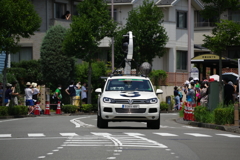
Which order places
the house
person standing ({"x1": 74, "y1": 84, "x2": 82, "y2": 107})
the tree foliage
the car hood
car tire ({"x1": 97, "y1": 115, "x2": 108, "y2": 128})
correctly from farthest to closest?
the house < person standing ({"x1": 74, "y1": 84, "x2": 82, "y2": 107}) < the tree foliage < car tire ({"x1": 97, "y1": 115, "x2": 108, "y2": 128}) < the car hood

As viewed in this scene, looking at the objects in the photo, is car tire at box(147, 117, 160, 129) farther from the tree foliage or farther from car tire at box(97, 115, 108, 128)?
the tree foliage

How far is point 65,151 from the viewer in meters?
12.8

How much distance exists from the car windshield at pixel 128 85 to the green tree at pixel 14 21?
1086 cm

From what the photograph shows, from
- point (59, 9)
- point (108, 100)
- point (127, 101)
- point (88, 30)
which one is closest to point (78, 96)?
point (88, 30)

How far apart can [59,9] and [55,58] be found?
24.3 feet

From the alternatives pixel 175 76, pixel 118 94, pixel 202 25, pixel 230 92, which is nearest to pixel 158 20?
pixel 175 76

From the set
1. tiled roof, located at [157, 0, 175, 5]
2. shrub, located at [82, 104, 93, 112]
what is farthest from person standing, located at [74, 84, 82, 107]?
tiled roof, located at [157, 0, 175, 5]

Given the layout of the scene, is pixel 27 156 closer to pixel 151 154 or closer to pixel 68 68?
pixel 151 154

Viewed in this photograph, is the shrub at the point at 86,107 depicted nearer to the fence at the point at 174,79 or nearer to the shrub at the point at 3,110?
the shrub at the point at 3,110

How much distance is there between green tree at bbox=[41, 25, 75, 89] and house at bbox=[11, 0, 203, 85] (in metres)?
4.20

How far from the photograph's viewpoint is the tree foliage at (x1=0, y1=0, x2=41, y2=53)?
3112 cm

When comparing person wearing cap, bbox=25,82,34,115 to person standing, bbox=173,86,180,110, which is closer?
person wearing cap, bbox=25,82,34,115

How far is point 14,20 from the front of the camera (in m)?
32.0

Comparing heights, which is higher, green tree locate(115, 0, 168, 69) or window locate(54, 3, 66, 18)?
window locate(54, 3, 66, 18)
